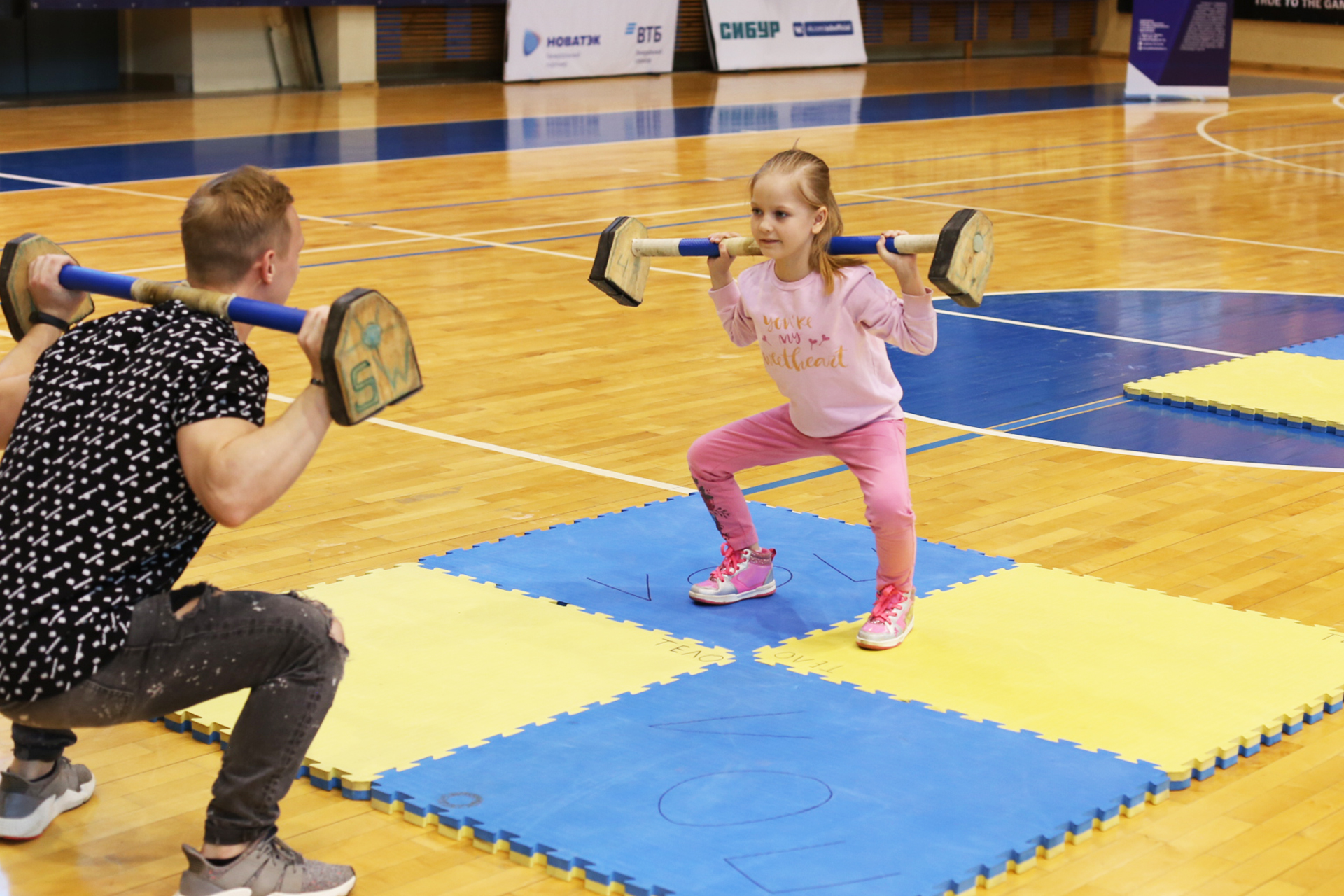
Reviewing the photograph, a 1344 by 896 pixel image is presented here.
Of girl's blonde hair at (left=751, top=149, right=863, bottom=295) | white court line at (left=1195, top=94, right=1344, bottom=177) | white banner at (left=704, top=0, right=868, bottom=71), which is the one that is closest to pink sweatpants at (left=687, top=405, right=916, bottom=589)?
girl's blonde hair at (left=751, top=149, right=863, bottom=295)

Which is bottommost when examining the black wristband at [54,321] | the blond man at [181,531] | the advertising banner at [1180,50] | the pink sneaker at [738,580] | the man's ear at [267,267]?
the pink sneaker at [738,580]

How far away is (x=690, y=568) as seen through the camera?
14.0ft

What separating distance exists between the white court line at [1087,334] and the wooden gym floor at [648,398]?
0.89 meters

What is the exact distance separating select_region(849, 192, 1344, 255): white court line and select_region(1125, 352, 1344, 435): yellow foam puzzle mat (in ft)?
10.5

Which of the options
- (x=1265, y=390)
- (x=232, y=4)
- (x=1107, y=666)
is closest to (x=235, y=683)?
(x=1107, y=666)

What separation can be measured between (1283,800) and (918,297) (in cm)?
132

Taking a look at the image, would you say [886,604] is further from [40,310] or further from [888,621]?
[40,310]

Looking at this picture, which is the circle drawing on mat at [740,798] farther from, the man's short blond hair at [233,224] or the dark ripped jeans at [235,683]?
the man's short blond hair at [233,224]

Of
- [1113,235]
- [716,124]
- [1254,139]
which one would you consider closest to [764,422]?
[1113,235]

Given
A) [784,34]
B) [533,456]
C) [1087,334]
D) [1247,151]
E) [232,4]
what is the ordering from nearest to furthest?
[533,456], [1087,334], [1247,151], [232,4], [784,34]

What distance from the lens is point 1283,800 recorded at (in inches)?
121

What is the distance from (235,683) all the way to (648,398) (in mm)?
3621

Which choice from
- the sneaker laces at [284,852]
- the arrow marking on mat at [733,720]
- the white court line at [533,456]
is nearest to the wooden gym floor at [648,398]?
the white court line at [533,456]

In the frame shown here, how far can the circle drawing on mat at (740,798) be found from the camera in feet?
9.56
